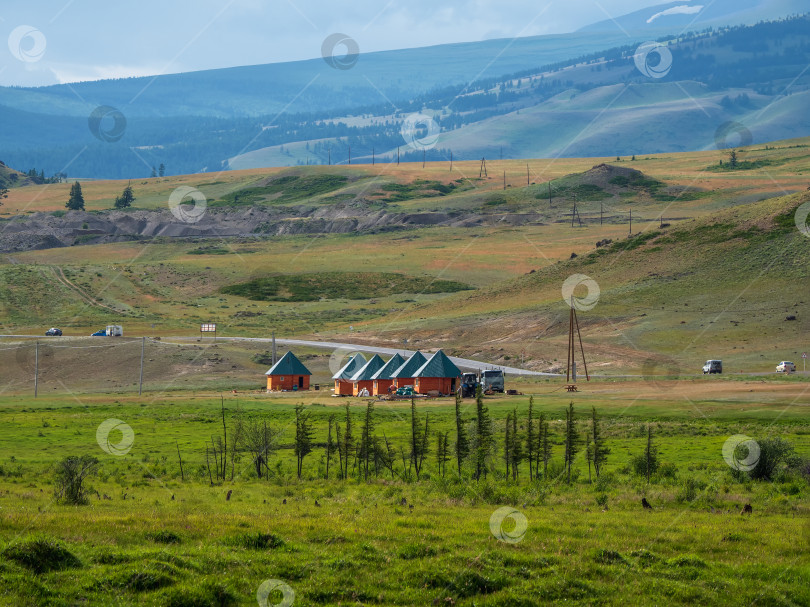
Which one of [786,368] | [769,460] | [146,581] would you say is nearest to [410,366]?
[786,368]

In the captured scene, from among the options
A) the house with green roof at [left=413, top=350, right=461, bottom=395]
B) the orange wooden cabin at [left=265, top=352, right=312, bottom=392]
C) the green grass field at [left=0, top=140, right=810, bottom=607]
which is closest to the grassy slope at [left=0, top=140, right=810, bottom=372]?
the green grass field at [left=0, top=140, right=810, bottom=607]

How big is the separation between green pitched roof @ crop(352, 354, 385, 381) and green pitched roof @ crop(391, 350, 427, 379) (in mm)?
2204

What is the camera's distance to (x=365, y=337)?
356ft

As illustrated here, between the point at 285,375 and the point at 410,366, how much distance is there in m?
11.6

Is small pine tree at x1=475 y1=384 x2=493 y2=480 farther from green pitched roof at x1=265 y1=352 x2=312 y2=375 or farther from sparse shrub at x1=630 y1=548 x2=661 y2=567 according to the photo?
green pitched roof at x1=265 y1=352 x2=312 y2=375

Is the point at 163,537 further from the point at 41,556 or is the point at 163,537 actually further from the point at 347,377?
the point at 347,377

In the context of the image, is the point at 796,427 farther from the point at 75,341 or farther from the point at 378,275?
the point at 378,275

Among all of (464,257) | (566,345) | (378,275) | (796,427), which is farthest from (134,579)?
(464,257)

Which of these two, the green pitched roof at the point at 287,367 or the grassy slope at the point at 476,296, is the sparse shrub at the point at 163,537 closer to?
the green pitched roof at the point at 287,367

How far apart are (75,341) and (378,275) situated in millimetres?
71202

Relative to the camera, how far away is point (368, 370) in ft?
248

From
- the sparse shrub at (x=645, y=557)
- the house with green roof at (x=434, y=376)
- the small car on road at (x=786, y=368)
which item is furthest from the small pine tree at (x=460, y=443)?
the small car on road at (x=786, y=368)

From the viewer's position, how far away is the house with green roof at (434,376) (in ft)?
237

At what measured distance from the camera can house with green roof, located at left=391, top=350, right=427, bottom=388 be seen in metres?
73.6
